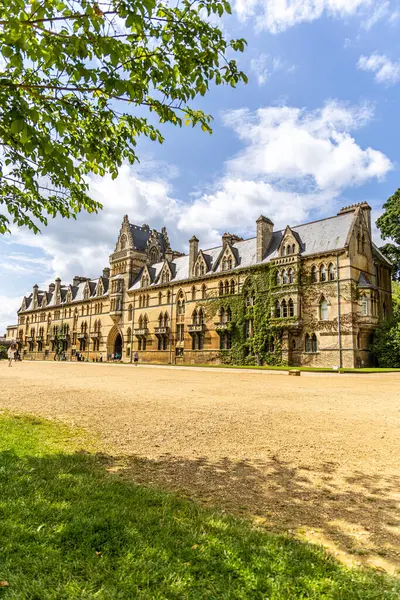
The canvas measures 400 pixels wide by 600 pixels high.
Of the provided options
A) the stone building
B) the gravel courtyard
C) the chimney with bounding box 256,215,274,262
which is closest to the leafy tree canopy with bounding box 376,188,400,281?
the stone building

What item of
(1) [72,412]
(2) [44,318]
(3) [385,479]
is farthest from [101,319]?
(3) [385,479]

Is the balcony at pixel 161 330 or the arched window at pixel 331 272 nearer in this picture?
the arched window at pixel 331 272

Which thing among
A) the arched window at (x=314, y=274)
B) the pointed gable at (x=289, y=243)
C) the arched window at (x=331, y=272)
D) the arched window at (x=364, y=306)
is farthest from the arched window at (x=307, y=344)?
the pointed gable at (x=289, y=243)

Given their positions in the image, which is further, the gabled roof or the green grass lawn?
the gabled roof

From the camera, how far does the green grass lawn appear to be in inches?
111

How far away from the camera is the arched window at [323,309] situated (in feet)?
113

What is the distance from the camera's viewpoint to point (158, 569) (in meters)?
3.03

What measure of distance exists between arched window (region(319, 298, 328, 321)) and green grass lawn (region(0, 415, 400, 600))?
32.2 metres

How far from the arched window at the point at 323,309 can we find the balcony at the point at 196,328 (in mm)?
14658

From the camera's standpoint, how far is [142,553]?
3.24 metres


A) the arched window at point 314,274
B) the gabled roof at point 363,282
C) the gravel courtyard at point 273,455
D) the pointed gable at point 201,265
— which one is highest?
the pointed gable at point 201,265

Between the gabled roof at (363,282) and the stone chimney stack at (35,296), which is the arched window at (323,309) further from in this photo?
the stone chimney stack at (35,296)

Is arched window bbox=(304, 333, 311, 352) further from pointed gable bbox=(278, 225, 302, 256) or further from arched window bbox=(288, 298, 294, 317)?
pointed gable bbox=(278, 225, 302, 256)

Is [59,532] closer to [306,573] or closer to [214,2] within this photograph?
[306,573]
